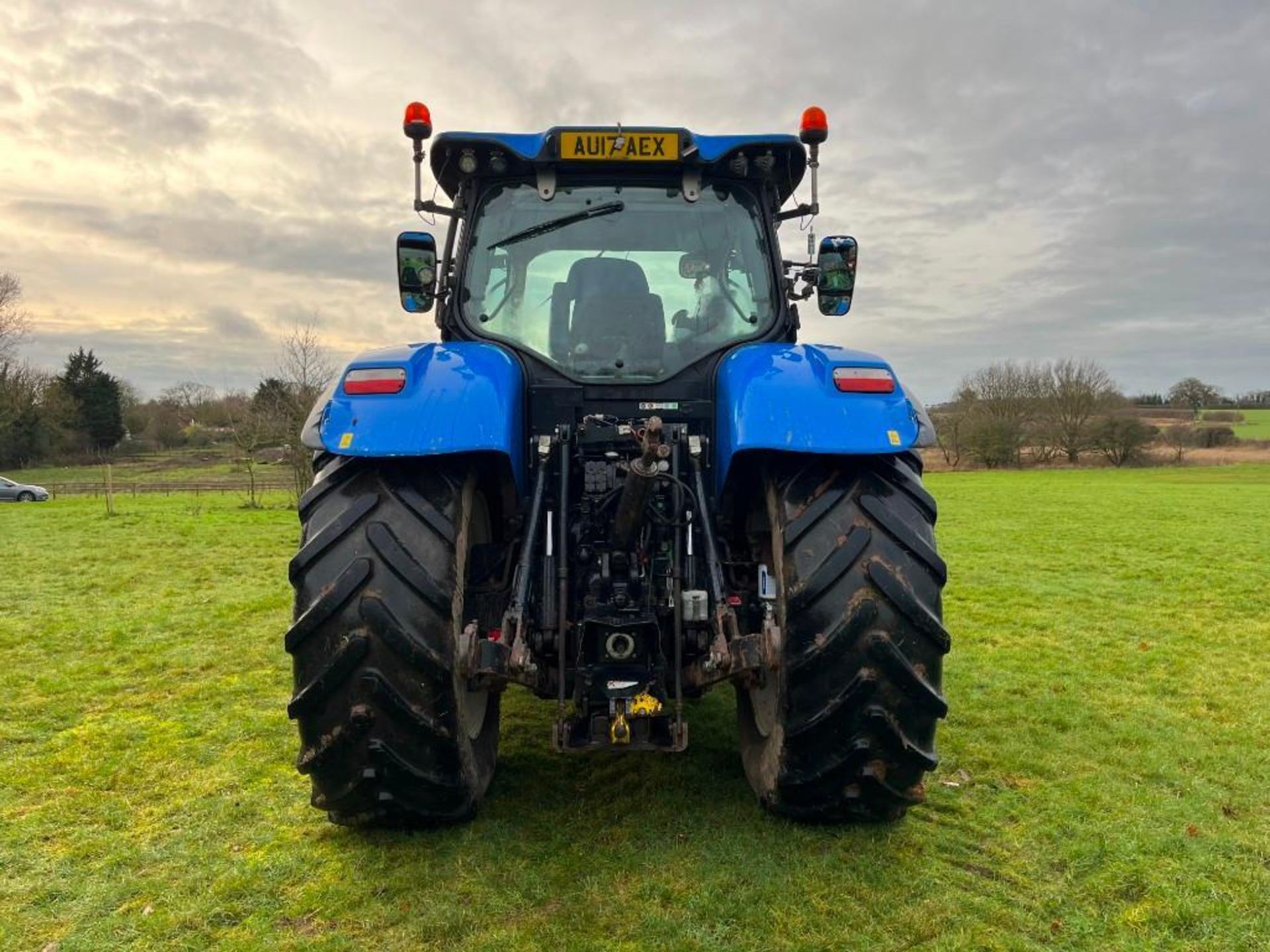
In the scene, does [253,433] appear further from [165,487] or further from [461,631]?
[461,631]

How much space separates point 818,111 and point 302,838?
3.67 m

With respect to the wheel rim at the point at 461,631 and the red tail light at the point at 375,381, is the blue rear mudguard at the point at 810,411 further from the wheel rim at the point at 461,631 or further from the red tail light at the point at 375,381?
the red tail light at the point at 375,381

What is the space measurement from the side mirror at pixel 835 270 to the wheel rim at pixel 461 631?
201 centimetres

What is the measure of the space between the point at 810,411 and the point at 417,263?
2.16 m

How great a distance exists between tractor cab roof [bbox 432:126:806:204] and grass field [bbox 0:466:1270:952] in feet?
8.87

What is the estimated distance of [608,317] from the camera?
3701 mm

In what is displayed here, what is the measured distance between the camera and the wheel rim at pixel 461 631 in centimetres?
289

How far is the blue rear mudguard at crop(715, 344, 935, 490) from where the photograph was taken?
2.89 m

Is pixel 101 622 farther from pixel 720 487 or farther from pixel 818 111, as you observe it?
pixel 818 111

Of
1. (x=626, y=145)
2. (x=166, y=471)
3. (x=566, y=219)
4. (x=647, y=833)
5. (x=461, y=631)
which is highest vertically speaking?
(x=626, y=145)

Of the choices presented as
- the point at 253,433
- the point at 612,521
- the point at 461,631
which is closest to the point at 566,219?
the point at 612,521

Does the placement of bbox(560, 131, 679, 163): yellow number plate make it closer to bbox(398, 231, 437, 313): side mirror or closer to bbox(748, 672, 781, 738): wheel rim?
bbox(398, 231, 437, 313): side mirror

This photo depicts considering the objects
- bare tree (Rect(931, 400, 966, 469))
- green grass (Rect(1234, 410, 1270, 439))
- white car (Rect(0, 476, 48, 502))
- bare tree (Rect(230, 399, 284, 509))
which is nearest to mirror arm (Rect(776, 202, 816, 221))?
bare tree (Rect(230, 399, 284, 509))

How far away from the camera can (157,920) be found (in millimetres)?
2734
